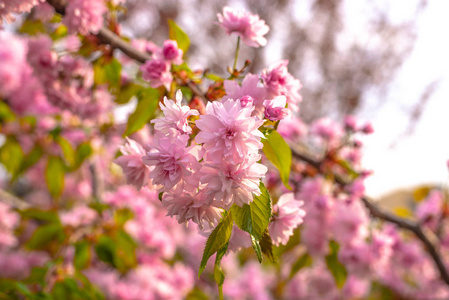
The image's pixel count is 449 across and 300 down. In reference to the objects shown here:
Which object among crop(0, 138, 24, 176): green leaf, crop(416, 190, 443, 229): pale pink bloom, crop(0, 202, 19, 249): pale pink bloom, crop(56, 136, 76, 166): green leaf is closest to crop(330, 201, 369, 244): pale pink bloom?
crop(416, 190, 443, 229): pale pink bloom

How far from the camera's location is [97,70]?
1439 millimetres

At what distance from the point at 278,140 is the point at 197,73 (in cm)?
42

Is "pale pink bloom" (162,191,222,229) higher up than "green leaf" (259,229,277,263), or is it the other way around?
"pale pink bloom" (162,191,222,229)

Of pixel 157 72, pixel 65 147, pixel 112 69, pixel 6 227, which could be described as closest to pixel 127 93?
pixel 112 69

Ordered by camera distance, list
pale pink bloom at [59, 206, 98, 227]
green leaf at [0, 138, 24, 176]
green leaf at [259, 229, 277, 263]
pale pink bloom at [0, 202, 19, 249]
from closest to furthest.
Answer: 1. green leaf at [259, 229, 277, 263]
2. pale pink bloom at [59, 206, 98, 227]
3. green leaf at [0, 138, 24, 176]
4. pale pink bloom at [0, 202, 19, 249]

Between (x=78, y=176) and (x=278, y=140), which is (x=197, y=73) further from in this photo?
(x=78, y=176)

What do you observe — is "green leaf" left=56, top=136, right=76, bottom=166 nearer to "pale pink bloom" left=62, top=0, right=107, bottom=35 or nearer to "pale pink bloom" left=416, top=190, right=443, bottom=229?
"pale pink bloom" left=62, top=0, right=107, bottom=35

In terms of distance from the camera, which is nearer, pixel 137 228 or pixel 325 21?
pixel 137 228

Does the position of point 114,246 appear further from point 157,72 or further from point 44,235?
point 157,72

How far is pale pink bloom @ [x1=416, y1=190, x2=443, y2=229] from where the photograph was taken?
2.14 m

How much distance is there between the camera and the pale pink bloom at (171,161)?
0.62 m

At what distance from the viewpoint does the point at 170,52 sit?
0.93 m

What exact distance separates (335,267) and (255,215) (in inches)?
37.9

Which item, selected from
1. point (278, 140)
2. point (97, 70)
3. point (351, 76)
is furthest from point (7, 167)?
point (351, 76)
